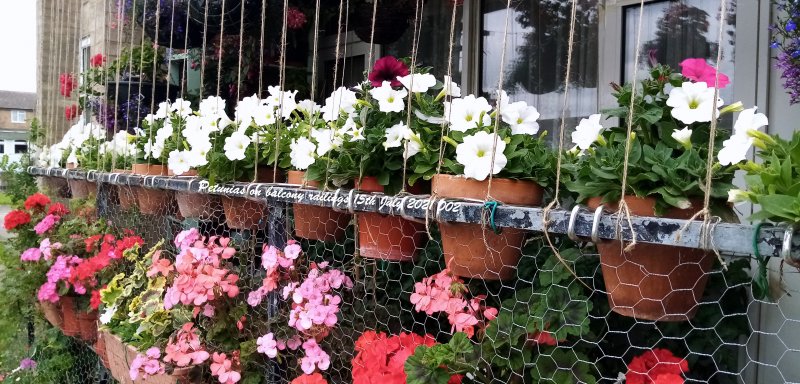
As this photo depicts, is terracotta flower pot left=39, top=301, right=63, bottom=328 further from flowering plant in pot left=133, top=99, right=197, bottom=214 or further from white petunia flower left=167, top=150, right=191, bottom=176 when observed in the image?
white petunia flower left=167, top=150, right=191, bottom=176

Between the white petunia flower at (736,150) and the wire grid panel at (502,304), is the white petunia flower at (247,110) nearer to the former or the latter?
the wire grid panel at (502,304)

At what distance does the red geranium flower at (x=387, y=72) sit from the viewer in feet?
6.23

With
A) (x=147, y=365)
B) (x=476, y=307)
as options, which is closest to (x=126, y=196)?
(x=147, y=365)

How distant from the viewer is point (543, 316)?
4.56 ft

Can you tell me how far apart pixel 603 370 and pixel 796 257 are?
2.89 feet

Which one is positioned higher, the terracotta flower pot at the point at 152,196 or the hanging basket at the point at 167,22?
the hanging basket at the point at 167,22

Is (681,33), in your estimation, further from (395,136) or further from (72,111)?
(72,111)

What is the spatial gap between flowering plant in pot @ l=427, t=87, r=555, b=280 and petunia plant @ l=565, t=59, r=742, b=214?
0.33 ft

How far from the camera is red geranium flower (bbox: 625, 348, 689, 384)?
1294 mm

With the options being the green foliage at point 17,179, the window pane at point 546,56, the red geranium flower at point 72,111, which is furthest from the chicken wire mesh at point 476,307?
the red geranium flower at point 72,111

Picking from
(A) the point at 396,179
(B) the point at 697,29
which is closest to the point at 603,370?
(A) the point at 396,179

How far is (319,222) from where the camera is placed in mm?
1985

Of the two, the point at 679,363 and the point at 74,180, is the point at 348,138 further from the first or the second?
the point at 74,180

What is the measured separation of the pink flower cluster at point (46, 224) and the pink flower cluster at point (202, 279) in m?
1.53
